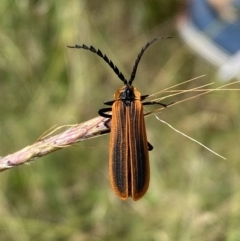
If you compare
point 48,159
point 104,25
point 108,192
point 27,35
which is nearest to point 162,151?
point 108,192

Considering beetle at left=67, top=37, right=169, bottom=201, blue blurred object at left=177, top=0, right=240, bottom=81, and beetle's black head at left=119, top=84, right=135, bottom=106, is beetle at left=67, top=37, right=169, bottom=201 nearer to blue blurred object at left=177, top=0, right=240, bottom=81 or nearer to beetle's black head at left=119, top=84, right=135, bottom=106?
beetle's black head at left=119, top=84, right=135, bottom=106

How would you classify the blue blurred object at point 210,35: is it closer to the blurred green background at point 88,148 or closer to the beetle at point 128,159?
the blurred green background at point 88,148

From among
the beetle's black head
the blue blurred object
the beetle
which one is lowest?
the beetle

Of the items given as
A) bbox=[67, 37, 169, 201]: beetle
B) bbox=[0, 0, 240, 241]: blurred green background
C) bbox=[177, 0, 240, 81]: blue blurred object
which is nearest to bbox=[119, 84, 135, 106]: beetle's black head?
bbox=[67, 37, 169, 201]: beetle

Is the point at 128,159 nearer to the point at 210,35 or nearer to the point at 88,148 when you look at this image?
the point at 88,148

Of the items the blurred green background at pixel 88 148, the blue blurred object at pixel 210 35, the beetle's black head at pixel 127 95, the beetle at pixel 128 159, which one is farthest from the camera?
the blue blurred object at pixel 210 35

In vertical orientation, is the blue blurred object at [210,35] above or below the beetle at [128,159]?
above

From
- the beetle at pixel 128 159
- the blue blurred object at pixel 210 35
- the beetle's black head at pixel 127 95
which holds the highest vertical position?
the blue blurred object at pixel 210 35

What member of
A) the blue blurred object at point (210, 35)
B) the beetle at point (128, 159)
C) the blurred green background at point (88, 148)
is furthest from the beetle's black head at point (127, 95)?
the blue blurred object at point (210, 35)
